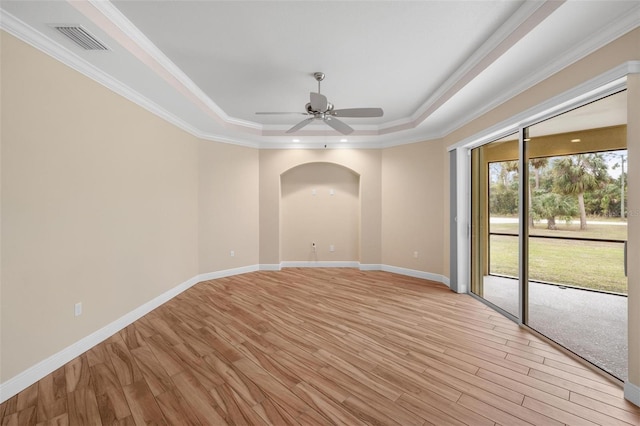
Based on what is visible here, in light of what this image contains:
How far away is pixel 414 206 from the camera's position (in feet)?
15.8

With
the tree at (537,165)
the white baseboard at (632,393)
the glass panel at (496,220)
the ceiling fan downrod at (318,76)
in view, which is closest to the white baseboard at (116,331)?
the white baseboard at (632,393)

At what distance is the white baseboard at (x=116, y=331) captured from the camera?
1831 millimetres

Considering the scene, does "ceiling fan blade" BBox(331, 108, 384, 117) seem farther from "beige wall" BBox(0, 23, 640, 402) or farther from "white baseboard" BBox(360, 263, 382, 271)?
"white baseboard" BBox(360, 263, 382, 271)

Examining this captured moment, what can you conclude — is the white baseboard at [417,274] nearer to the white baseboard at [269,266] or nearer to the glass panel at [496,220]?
the glass panel at [496,220]

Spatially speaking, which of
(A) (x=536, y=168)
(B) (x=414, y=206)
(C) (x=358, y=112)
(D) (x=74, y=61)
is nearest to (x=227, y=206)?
(D) (x=74, y=61)

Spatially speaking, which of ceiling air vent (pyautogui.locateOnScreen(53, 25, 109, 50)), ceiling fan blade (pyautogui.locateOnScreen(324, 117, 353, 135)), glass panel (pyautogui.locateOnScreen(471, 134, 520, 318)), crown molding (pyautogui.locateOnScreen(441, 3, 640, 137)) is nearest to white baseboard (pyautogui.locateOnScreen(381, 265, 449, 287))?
glass panel (pyautogui.locateOnScreen(471, 134, 520, 318))

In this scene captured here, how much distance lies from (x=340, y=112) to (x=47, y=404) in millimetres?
3568

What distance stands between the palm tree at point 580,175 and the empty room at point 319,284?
0.06 feet

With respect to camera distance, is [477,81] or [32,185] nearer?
[32,185]

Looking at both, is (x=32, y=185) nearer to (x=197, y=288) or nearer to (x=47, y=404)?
(x=47, y=404)

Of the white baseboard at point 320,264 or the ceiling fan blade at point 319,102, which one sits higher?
the ceiling fan blade at point 319,102

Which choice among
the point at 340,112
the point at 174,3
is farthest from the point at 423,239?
the point at 174,3

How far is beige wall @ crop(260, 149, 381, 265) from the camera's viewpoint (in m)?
5.27

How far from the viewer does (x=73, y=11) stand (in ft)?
5.73
